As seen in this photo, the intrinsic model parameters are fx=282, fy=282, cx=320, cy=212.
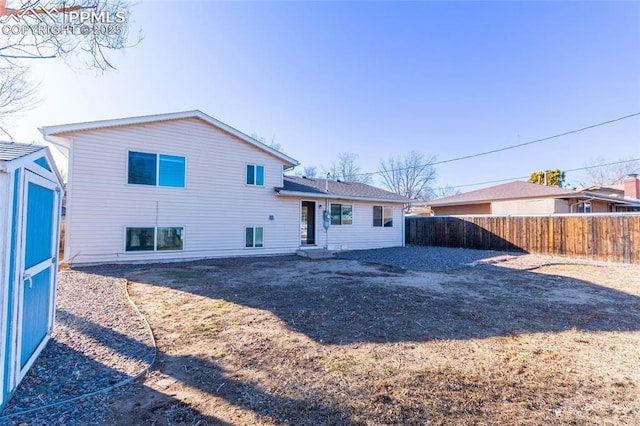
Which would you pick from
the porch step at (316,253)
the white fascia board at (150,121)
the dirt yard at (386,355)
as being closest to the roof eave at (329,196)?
the white fascia board at (150,121)

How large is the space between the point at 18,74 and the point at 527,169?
116 ft

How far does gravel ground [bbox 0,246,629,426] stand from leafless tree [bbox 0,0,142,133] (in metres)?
5.34

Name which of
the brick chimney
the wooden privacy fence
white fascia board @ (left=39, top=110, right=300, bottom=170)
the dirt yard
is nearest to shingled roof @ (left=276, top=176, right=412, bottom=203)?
white fascia board @ (left=39, top=110, right=300, bottom=170)

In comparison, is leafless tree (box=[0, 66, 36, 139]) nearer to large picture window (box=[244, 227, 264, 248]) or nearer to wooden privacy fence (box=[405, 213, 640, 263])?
large picture window (box=[244, 227, 264, 248])

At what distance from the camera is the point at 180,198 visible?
996 cm

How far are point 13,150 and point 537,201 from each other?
2163 cm

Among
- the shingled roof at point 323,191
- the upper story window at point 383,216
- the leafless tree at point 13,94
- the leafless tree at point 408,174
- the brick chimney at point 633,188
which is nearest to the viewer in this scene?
the leafless tree at point 13,94

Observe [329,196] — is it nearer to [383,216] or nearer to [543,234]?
[383,216]

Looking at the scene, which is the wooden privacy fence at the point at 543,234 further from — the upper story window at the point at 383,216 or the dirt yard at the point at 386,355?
the dirt yard at the point at 386,355

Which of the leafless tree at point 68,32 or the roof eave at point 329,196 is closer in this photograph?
the leafless tree at point 68,32

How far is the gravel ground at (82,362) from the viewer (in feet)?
7.09

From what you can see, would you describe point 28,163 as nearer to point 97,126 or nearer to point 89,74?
point 89,74

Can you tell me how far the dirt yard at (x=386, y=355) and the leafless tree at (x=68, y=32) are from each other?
18.2 feet

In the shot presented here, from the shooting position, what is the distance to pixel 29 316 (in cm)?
266
